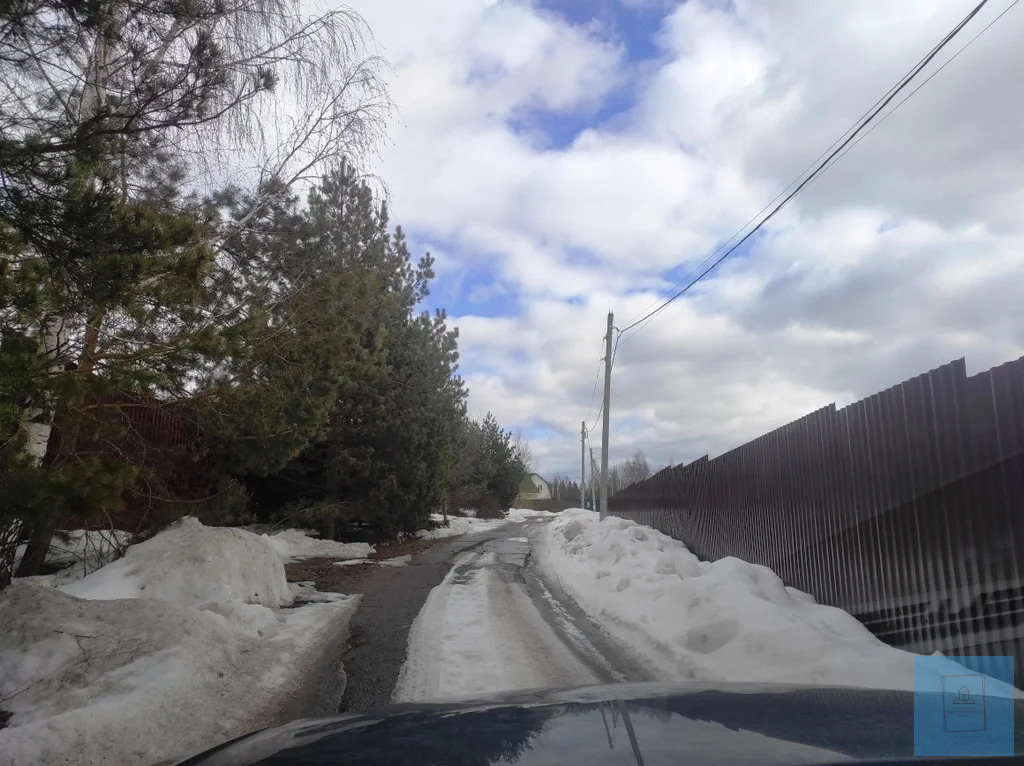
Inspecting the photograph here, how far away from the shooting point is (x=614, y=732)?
2.84 m

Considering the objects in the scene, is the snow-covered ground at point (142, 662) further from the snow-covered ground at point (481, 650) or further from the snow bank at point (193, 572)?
the snow-covered ground at point (481, 650)

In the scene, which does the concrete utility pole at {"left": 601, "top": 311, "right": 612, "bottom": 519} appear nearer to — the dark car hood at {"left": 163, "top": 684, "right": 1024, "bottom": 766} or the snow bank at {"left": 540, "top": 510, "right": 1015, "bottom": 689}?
the snow bank at {"left": 540, "top": 510, "right": 1015, "bottom": 689}

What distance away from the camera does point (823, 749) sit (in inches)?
97.3

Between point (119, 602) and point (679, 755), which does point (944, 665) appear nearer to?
point (679, 755)

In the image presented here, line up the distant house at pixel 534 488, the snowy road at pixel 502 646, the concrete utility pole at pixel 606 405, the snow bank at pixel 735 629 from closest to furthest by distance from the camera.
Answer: the snow bank at pixel 735 629
the snowy road at pixel 502 646
the concrete utility pole at pixel 606 405
the distant house at pixel 534 488

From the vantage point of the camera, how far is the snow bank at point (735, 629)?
554 cm

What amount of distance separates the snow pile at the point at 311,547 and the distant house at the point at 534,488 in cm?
8175

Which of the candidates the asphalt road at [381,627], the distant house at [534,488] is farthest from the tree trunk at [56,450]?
the distant house at [534,488]

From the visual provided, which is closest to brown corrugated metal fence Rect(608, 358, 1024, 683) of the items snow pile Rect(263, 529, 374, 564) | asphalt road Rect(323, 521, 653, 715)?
asphalt road Rect(323, 521, 653, 715)

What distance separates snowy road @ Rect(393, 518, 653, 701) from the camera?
6.08 m

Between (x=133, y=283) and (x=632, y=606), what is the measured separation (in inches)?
272

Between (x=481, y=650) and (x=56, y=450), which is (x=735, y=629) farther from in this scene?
(x=56, y=450)

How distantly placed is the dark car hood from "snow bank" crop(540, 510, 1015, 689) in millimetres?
2125

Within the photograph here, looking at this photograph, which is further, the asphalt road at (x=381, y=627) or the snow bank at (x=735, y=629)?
the asphalt road at (x=381, y=627)
